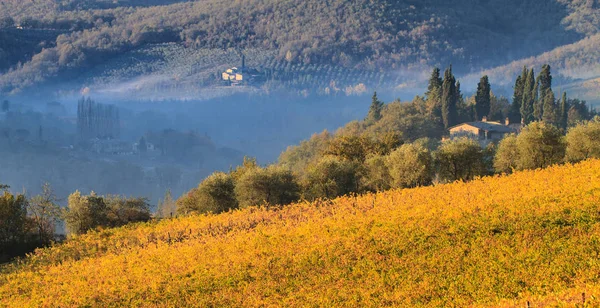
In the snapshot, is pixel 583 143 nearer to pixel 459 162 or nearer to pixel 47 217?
pixel 459 162

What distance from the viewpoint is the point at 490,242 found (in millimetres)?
32438

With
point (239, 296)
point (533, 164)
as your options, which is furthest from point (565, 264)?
point (533, 164)

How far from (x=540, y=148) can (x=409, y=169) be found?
13541mm

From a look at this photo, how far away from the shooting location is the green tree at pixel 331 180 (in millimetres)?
65875

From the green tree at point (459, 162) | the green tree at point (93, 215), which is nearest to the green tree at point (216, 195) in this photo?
the green tree at point (93, 215)

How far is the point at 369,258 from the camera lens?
108 ft

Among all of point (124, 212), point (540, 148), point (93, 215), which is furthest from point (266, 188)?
point (540, 148)

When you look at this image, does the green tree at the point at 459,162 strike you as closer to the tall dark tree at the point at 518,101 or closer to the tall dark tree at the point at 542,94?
the tall dark tree at the point at 542,94

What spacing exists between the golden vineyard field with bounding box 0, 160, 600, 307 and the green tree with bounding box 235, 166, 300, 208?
13498mm

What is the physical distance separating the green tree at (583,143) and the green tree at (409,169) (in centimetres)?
1419

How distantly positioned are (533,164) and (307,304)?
46.0 meters

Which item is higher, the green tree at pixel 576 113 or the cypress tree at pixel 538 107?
the cypress tree at pixel 538 107

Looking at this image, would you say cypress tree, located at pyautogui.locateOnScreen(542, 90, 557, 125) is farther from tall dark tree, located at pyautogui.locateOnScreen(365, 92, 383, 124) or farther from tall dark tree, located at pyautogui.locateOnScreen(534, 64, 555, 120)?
tall dark tree, located at pyautogui.locateOnScreen(365, 92, 383, 124)

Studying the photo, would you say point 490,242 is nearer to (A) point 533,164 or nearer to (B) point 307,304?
(B) point 307,304
